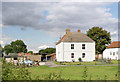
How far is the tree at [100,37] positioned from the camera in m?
55.3

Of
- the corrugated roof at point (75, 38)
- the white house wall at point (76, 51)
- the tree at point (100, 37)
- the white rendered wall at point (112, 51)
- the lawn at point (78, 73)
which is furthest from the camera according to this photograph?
the tree at point (100, 37)

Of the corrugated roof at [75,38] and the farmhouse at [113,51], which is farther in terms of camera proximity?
the farmhouse at [113,51]

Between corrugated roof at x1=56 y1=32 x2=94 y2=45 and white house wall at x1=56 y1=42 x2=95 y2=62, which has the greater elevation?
corrugated roof at x1=56 y1=32 x2=94 y2=45

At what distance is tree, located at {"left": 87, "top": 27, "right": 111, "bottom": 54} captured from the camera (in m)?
55.3

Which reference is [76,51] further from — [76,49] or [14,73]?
[14,73]

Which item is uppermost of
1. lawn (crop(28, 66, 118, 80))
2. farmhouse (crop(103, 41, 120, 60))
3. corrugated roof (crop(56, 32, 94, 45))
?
corrugated roof (crop(56, 32, 94, 45))

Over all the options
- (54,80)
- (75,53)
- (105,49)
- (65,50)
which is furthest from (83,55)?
(54,80)

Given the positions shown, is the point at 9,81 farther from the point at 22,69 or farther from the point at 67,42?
the point at 67,42

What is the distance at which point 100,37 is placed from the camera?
5741cm

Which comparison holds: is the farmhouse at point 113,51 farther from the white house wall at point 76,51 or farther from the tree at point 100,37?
the white house wall at point 76,51

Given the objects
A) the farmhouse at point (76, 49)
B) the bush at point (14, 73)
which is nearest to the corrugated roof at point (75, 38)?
the farmhouse at point (76, 49)

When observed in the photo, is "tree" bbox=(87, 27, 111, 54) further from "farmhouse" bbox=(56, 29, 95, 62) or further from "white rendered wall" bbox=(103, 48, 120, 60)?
"farmhouse" bbox=(56, 29, 95, 62)

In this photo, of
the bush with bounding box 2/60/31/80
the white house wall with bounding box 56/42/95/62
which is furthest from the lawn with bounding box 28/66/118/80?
the white house wall with bounding box 56/42/95/62

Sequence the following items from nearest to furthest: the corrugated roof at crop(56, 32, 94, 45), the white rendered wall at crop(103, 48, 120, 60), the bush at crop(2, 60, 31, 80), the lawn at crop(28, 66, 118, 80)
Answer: the bush at crop(2, 60, 31, 80) → the lawn at crop(28, 66, 118, 80) → the corrugated roof at crop(56, 32, 94, 45) → the white rendered wall at crop(103, 48, 120, 60)
